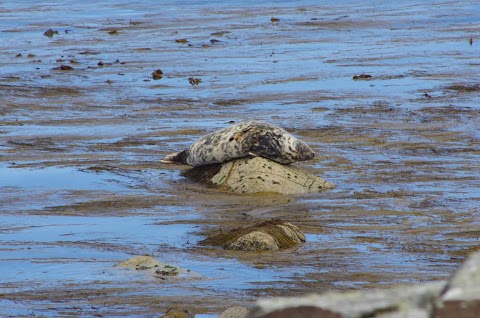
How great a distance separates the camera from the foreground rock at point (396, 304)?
1.83m

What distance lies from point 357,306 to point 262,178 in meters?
8.68

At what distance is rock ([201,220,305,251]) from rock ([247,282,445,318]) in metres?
5.67

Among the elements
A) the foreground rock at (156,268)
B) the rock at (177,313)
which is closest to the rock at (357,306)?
the rock at (177,313)

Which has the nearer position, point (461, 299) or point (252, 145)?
point (461, 299)

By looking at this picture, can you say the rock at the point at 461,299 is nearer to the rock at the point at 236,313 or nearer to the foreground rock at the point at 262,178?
the rock at the point at 236,313

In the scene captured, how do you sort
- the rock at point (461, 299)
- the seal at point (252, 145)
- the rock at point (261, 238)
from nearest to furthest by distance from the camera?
1. the rock at point (461, 299)
2. the rock at point (261, 238)
3. the seal at point (252, 145)

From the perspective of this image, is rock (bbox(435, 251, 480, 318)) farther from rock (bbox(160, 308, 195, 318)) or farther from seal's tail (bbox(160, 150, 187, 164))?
seal's tail (bbox(160, 150, 187, 164))

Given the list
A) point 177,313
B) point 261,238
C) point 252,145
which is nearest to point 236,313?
point 177,313

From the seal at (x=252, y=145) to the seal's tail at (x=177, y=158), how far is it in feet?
1.22

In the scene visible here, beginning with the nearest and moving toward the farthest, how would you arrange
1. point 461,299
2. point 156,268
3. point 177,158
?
point 461,299, point 156,268, point 177,158

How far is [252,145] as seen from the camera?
10.8m

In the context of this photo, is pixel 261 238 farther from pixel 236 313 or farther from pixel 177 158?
pixel 177 158

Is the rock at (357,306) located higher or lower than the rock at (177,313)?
higher

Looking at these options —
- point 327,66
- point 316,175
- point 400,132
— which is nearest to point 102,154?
point 316,175
